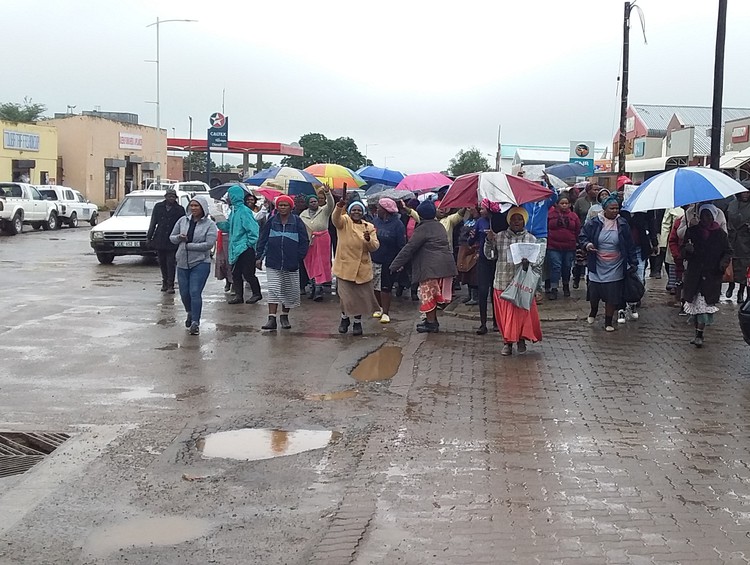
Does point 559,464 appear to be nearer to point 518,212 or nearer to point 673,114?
point 518,212

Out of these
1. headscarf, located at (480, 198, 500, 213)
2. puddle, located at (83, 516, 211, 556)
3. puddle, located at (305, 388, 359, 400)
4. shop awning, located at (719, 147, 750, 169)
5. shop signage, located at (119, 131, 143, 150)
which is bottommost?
puddle, located at (83, 516, 211, 556)

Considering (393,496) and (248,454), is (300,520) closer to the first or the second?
(393,496)

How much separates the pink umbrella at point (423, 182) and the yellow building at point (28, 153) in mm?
32003

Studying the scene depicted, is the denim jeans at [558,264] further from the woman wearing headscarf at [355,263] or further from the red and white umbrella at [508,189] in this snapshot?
the woman wearing headscarf at [355,263]

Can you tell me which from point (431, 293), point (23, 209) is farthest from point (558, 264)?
point (23, 209)

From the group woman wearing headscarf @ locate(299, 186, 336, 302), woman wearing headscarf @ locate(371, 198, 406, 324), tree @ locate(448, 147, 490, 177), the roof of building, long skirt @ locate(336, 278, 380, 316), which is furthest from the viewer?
tree @ locate(448, 147, 490, 177)

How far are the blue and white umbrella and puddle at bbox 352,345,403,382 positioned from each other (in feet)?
9.88

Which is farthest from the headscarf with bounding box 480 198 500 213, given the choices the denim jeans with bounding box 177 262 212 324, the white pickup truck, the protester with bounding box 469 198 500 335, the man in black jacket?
the white pickup truck

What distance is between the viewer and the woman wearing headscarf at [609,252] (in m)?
10.5

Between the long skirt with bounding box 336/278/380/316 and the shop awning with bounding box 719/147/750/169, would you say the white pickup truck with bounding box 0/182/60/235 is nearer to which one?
the long skirt with bounding box 336/278/380/316

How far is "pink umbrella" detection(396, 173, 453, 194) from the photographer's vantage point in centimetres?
1691

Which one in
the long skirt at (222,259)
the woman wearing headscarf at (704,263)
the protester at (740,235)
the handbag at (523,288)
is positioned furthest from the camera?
the long skirt at (222,259)

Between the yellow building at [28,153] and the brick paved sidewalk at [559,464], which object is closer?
the brick paved sidewalk at [559,464]

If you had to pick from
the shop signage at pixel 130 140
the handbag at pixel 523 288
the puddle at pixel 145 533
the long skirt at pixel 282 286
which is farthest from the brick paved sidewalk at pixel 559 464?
the shop signage at pixel 130 140
